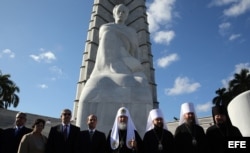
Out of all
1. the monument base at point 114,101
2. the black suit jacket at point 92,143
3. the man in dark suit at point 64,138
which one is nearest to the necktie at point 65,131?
the man in dark suit at point 64,138

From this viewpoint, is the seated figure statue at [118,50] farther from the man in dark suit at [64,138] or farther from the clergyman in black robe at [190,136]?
the clergyman in black robe at [190,136]

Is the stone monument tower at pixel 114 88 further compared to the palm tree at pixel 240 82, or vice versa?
the palm tree at pixel 240 82

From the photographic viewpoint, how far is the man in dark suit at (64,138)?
4266mm

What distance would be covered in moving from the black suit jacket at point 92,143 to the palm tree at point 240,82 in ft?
105

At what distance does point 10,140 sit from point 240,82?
1342 inches

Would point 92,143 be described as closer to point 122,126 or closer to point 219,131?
point 122,126

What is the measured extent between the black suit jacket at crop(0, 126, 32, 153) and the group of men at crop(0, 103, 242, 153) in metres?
0.02

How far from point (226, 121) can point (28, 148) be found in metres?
3.25

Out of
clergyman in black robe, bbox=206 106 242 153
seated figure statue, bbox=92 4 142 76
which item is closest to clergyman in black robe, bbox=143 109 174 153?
clergyman in black robe, bbox=206 106 242 153

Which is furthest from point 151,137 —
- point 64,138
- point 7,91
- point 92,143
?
point 7,91

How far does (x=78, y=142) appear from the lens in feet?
14.0

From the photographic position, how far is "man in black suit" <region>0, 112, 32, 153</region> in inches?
179

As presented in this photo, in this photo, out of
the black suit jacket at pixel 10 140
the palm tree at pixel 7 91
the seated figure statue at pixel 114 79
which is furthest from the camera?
the palm tree at pixel 7 91

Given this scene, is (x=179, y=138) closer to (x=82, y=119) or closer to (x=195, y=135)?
(x=195, y=135)
